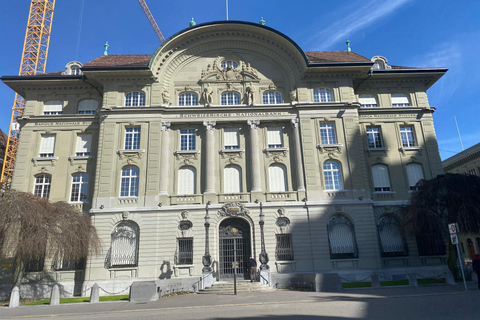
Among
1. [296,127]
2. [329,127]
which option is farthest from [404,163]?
[296,127]

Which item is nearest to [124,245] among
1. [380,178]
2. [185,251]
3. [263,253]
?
[185,251]

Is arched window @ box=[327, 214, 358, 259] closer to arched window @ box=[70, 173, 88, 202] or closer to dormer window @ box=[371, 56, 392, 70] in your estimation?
dormer window @ box=[371, 56, 392, 70]

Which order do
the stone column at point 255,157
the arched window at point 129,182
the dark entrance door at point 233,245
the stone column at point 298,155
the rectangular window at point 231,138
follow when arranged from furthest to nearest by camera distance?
the rectangular window at point 231,138, the stone column at point 298,155, the stone column at point 255,157, the arched window at point 129,182, the dark entrance door at point 233,245

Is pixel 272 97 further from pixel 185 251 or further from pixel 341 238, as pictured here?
pixel 185 251

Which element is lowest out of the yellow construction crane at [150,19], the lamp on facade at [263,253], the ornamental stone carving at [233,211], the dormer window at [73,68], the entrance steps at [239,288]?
the entrance steps at [239,288]

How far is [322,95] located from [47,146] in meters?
23.9

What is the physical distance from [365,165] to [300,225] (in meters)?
7.62

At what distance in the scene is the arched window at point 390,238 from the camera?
26828 millimetres

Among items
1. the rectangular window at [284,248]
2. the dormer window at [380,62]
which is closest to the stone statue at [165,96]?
the rectangular window at [284,248]

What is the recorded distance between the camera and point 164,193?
26.8 m

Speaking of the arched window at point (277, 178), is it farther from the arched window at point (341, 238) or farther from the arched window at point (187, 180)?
the arched window at point (187, 180)

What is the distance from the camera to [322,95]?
30.1 m

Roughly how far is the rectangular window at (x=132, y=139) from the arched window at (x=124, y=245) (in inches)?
244

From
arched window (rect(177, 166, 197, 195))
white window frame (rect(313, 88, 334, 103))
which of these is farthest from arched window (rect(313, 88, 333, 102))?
arched window (rect(177, 166, 197, 195))
